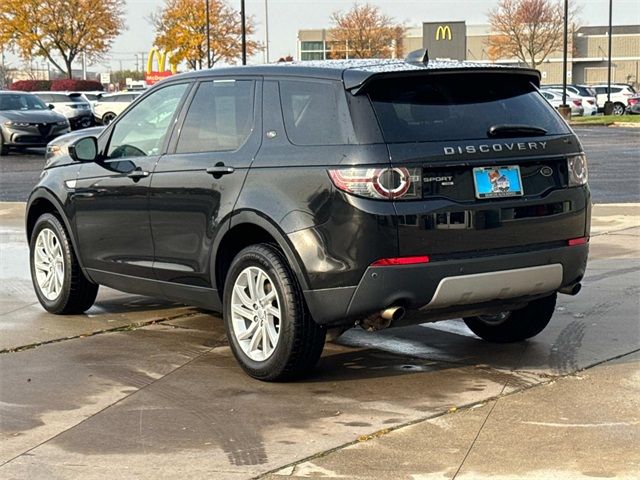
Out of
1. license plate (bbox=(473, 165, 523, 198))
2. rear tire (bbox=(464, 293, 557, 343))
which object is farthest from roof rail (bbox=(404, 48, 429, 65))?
rear tire (bbox=(464, 293, 557, 343))

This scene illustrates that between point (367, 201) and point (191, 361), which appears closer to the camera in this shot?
point (367, 201)

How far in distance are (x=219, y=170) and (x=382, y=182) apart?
1206 mm

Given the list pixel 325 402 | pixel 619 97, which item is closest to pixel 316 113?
pixel 325 402

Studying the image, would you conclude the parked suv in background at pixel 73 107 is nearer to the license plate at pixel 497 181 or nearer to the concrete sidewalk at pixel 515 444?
the license plate at pixel 497 181

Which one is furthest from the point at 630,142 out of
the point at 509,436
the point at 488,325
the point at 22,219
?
the point at 509,436

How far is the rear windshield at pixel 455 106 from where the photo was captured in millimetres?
5520

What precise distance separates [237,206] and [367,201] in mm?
936

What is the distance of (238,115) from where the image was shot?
624 cm

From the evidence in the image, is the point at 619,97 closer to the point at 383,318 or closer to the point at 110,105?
the point at 110,105

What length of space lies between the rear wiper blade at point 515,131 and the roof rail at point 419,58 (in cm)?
57

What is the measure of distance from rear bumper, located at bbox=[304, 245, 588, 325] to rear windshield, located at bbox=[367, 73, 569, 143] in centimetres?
67

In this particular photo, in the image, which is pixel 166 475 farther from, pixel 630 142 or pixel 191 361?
pixel 630 142

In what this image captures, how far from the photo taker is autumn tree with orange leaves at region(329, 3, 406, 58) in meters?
76.7

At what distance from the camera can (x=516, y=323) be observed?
6703mm
